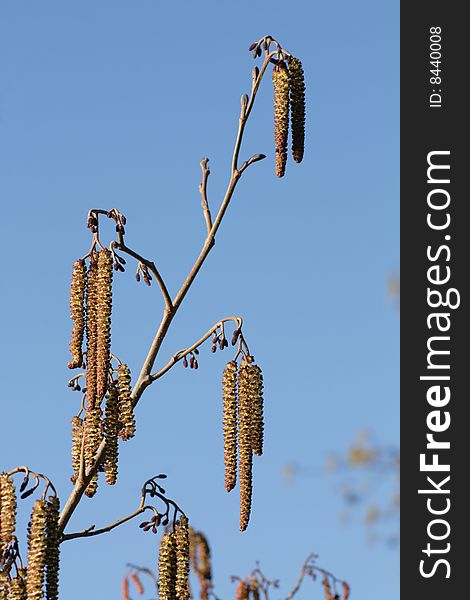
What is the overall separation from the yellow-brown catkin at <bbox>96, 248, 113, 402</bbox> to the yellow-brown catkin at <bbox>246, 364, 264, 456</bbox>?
528mm

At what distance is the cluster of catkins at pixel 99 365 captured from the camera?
14.4ft

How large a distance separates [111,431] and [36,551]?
1.83 ft

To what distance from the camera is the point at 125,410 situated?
176 inches

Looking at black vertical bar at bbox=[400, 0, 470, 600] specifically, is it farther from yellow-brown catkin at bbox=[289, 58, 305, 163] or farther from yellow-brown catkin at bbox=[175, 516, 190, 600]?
yellow-brown catkin at bbox=[175, 516, 190, 600]

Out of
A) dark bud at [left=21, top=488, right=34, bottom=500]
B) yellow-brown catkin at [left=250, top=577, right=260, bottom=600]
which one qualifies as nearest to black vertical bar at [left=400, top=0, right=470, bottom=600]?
yellow-brown catkin at [left=250, top=577, right=260, bottom=600]

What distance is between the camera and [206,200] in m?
4.99

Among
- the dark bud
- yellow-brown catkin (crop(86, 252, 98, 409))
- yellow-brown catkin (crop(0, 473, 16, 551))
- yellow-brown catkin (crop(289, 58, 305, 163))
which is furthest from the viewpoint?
yellow-brown catkin (crop(289, 58, 305, 163))

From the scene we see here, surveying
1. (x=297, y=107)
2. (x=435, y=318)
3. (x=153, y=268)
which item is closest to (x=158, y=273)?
(x=153, y=268)

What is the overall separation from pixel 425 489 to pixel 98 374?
2643 mm

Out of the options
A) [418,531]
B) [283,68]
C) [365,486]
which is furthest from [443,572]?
[283,68]

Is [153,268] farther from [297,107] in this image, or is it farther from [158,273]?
[297,107]

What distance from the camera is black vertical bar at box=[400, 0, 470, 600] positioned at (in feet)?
21.3

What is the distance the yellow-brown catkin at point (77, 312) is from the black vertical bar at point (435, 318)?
7.14ft

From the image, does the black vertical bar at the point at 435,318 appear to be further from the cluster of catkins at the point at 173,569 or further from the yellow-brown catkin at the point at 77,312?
the yellow-brown catkin at the point at 77,312
